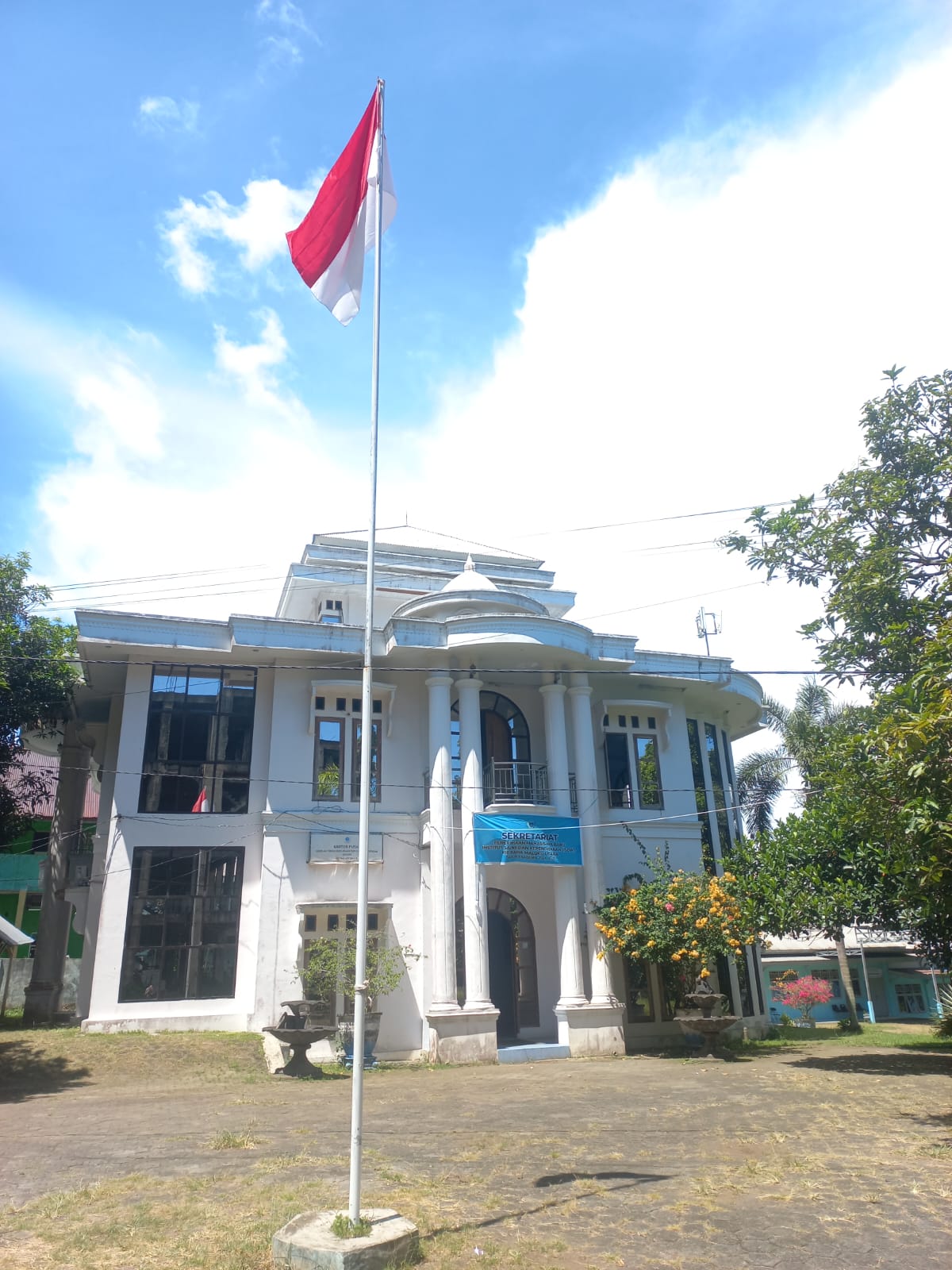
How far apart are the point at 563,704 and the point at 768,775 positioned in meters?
20.7

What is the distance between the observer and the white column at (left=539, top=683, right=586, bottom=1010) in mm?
19062

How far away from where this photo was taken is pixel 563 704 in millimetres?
21141

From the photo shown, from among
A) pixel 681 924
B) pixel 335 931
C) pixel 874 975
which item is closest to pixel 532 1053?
pixel 681 924

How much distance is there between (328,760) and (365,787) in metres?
12.8

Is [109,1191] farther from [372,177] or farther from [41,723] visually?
[41,723]

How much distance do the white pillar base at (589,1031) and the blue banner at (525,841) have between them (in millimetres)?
2981

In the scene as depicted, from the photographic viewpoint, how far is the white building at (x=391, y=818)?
1867 centimetres

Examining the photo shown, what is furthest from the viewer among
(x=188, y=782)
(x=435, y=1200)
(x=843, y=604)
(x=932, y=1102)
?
(x=188, y=782)

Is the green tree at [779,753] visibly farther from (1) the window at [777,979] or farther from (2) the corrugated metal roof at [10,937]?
(2) the corrugated metal roof at [10,937]

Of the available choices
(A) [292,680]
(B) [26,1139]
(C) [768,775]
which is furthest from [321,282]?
(C) [768,775]

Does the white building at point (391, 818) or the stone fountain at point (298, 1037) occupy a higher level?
the white building at point (391, 818)

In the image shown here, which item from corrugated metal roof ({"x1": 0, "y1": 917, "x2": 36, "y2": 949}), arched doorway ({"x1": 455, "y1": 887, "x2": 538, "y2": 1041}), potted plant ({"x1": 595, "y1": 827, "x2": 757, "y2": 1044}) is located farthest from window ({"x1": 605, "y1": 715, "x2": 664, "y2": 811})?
corrugated metal roof ({"x1": 0, "y1": 917, "x2": 36, "y2": 949})

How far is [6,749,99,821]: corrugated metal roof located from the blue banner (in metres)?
11.0

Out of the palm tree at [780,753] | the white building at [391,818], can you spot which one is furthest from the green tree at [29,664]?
the palm tree at [780,753]
